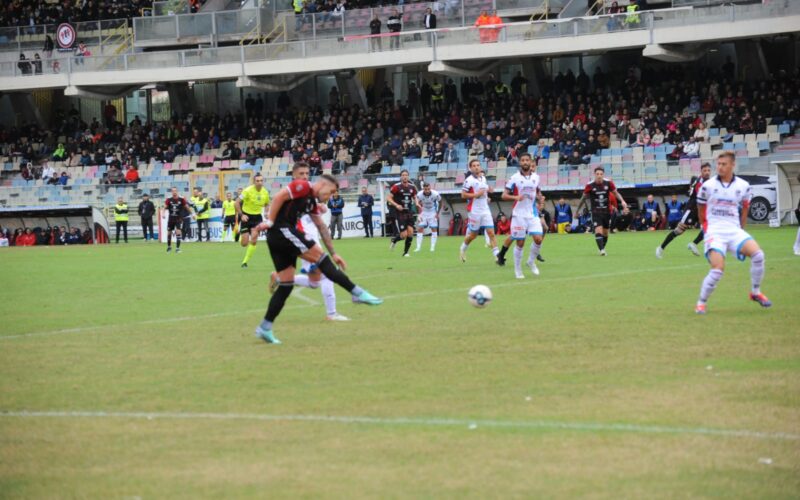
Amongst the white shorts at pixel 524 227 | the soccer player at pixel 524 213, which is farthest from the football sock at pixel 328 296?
the white shorts at pixel 524 227

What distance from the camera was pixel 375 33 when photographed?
52219mm

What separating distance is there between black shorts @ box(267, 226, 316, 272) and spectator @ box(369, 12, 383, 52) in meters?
38.7

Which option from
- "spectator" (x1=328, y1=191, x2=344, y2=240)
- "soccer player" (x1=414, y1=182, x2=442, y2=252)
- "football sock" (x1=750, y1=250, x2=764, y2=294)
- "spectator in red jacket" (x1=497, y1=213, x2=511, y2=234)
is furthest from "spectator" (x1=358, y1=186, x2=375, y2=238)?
"football sock" (x1=750, y1=250, x2=764, y2=294)

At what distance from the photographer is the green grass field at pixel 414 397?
689cm

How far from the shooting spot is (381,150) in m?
51.3

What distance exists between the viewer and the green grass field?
6891 millimetres

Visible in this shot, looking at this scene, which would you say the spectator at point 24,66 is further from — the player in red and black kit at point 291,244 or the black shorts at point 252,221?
the player in red and black kit at point 291,244

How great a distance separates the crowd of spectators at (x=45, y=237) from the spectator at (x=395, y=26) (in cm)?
1594

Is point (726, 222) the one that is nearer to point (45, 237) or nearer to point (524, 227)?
point (524, 227)

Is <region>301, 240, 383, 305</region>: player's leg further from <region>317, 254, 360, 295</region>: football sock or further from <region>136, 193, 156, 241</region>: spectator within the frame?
<region>136, 193, 156, 241</region>: spectator

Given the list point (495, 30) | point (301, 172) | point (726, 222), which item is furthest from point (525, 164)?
point (495, 30)

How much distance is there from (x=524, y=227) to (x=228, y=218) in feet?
75.3

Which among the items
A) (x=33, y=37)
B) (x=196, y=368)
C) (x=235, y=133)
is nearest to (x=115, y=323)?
(x=196, y=368)

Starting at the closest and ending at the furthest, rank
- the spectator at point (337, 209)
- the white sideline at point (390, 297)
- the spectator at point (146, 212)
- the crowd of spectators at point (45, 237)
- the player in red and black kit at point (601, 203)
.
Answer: the white sideline at point (390, 297), the player in red and black kit at point (601, 203), the spectator at point (337, 209), the spectator at point (146, 212), the crowd of spectators at point (45, 237)
